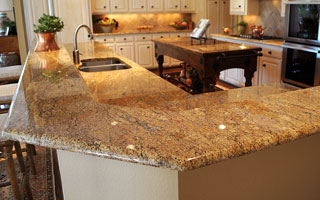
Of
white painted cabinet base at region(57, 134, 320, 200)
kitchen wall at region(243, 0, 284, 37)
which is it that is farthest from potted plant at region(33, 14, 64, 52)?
kitchen wall at region(243, 0, 284, 37)

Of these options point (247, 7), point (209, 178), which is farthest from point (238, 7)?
point (209, 178)

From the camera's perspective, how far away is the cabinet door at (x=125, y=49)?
22.6ft

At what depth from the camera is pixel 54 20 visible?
326 centimetres

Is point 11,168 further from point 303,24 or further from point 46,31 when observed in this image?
point 303,24

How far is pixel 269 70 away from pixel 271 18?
1.53 metres

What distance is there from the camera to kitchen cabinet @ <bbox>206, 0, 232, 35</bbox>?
7324 mm

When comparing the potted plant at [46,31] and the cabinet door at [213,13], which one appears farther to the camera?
the cabinet door at [213,13]

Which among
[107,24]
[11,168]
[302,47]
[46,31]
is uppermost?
[107,24]

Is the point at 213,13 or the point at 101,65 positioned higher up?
the point at 213,13

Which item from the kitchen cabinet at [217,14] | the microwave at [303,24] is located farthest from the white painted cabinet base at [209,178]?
the kitchen cabinet at [217,14]

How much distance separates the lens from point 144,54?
7129 millimetres

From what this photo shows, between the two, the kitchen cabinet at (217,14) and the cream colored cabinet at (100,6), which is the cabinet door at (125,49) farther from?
the kitchen cabinet at (217,14)

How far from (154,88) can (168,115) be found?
854 mm

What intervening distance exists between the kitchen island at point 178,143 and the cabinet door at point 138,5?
5.74 m
